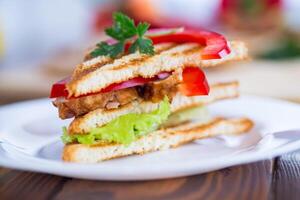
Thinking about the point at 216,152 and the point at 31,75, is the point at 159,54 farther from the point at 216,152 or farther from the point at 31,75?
the point at 31,75

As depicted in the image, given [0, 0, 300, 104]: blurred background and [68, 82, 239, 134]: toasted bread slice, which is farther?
[0, 0, 300, 104]: blurred background

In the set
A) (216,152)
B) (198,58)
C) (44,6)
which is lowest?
(216,152)

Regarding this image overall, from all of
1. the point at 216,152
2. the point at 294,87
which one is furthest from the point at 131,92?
the point at 294,87

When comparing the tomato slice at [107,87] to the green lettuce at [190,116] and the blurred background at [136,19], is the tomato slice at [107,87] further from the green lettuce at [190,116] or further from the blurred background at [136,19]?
the blurred background at [136,19]

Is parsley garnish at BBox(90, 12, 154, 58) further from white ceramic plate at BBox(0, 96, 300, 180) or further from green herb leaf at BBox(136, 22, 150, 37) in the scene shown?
white ceramic plate at BBox(0, 96, 300, 180)

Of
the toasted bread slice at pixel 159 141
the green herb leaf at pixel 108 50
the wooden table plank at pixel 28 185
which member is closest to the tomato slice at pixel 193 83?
the toasted bread slice at pixel 159 141

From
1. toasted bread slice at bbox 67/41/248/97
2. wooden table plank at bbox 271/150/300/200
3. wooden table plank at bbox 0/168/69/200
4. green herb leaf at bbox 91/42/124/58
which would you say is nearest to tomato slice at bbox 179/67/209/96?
toasted bread slice at bbox 67/41/248/97

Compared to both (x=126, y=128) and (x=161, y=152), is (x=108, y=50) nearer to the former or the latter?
(x=126, y=128)
